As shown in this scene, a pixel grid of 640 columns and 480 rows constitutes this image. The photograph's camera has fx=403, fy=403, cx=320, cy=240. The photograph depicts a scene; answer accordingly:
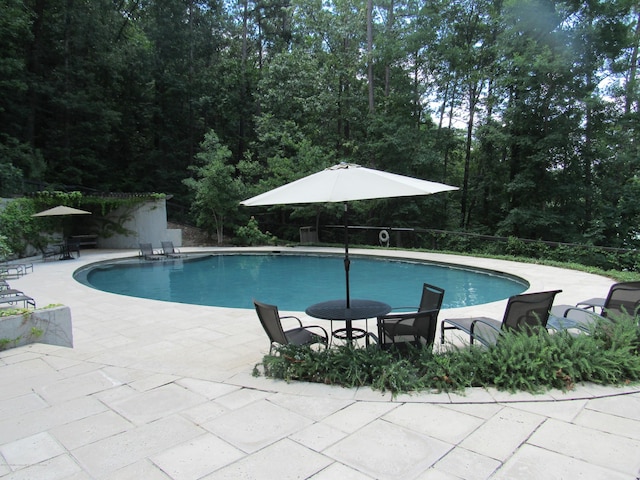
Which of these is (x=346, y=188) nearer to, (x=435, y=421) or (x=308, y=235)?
(x=435, y=421)

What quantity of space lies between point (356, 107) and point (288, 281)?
1246cm

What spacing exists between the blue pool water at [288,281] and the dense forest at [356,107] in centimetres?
394

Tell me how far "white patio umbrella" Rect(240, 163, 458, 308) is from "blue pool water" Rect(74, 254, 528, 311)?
15.5 feet

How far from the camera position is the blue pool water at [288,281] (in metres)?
9.19

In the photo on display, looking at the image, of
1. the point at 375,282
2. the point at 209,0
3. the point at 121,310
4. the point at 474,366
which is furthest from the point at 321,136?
the point at 474,366

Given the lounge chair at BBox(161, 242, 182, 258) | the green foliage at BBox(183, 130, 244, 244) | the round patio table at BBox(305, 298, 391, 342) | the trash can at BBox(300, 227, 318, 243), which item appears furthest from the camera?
the trash can at BBox(300, 227, 318, 243)

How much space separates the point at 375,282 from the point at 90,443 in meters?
8.71

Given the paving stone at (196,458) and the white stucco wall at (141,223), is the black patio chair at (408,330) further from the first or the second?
the white stucco wall at (141,223)

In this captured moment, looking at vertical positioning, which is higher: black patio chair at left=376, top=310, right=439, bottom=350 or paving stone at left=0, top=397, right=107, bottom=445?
black patio chair at left=376, top=310, right=439, bottom=350

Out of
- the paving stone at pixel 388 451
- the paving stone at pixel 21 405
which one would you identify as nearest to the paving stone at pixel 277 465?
the paving stone at pixel 388 451

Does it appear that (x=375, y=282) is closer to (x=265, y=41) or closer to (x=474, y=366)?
(x=474, y=366)

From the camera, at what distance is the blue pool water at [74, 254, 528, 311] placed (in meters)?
9.19

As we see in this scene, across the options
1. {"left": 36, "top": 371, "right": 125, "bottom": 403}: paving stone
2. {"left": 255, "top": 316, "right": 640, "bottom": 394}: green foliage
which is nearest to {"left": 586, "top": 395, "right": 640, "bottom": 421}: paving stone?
{"left": 255, "top": 316, "right": 640, "bottom": 394}: green foliage

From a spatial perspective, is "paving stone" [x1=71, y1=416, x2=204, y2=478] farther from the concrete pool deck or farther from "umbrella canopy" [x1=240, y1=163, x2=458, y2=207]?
"umbrella canopy" [x1=240, y1=163, x2=458, y2=207]
